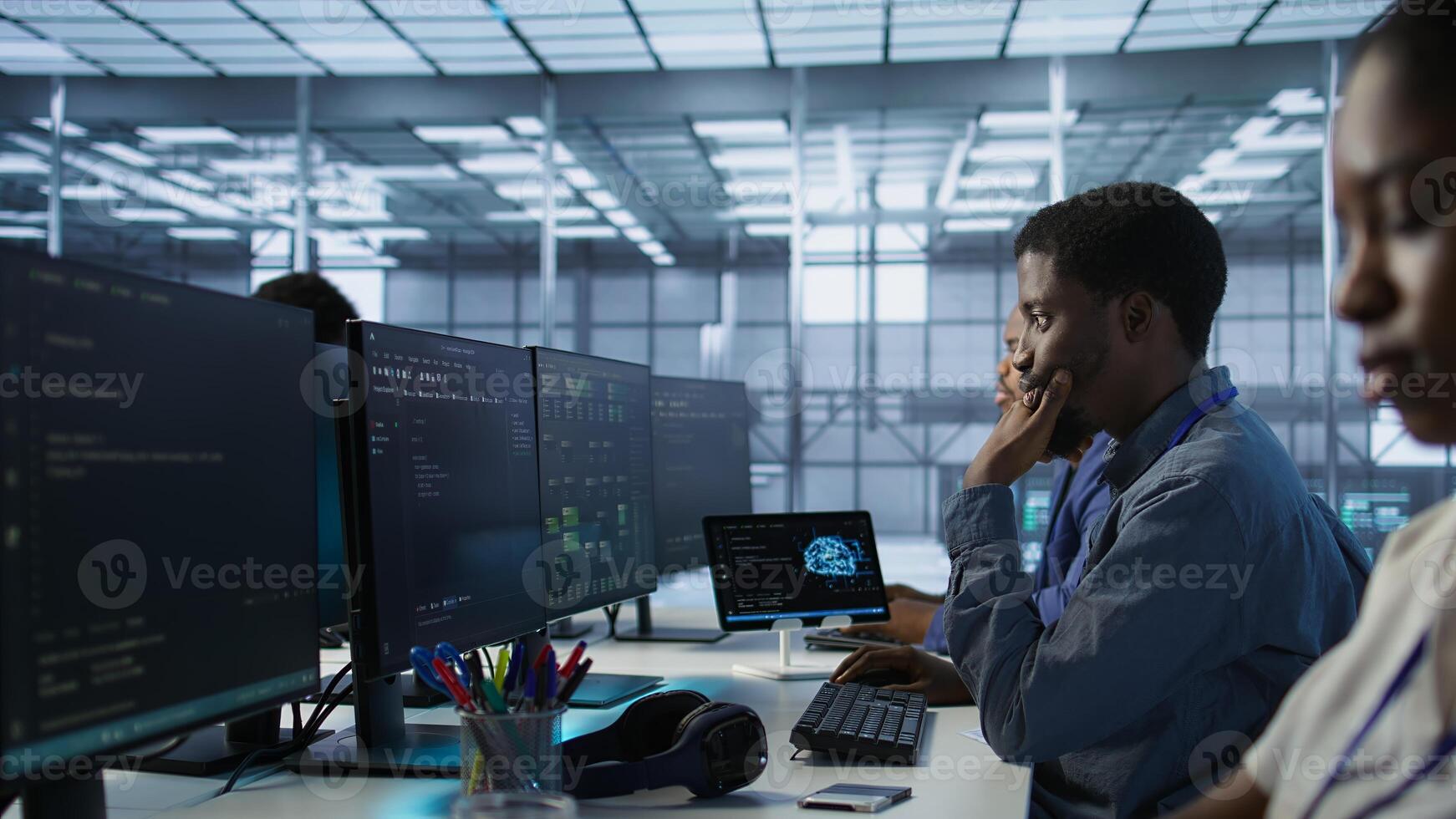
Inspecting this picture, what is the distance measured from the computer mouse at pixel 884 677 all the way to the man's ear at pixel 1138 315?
708 millimetres

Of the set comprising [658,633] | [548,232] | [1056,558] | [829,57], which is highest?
[829,57]

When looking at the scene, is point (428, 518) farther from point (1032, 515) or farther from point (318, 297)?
point (1032, 515)

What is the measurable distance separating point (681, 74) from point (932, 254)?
1.80 m

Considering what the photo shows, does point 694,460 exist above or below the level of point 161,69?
below

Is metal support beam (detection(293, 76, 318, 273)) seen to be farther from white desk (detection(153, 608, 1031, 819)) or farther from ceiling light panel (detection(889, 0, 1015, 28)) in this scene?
white desk (detection(153, 608, 1031, 819))

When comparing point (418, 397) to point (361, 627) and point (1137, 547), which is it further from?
point (1137, 547)

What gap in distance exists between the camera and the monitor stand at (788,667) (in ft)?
6.95

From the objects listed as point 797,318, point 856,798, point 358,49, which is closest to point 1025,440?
point 856,798

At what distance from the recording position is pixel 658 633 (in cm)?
266

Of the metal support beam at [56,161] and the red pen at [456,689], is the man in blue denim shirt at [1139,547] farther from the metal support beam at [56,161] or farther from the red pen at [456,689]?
the metal support beam at [56,161]

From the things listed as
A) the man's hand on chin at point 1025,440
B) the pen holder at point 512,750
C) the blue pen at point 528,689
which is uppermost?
the man's hand on chin at point 1025,440

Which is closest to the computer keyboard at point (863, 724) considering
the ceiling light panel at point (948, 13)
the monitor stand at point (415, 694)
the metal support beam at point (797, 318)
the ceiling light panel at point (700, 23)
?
the monitor stand at point (415, 694)

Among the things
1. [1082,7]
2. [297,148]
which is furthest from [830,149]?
[297,148]

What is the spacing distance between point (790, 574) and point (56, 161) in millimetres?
6047
